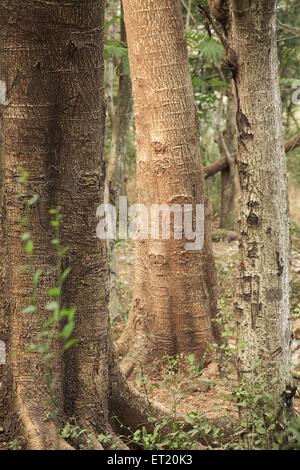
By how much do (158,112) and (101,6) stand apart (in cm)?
243

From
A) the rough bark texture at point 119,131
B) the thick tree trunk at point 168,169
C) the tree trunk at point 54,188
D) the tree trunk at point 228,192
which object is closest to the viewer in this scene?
the tree trunk at point 54,188

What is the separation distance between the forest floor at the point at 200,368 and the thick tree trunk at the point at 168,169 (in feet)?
0.82

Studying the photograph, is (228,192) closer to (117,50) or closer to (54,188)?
(117,50)

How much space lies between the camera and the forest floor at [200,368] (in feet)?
17.8

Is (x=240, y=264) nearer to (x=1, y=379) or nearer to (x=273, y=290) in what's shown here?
(x=273, y=290)

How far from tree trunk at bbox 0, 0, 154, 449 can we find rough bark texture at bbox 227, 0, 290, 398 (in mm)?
853

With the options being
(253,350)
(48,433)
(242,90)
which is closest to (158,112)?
(242,90)

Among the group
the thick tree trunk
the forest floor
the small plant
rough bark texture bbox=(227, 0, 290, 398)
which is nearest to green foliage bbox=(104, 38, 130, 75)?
the thick tree trunk

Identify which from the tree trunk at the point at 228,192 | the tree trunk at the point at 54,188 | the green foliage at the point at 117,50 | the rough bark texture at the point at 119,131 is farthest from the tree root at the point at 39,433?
the tree trunk at the point at 228,192

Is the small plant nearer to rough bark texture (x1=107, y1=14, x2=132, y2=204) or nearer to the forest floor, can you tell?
the forest floor

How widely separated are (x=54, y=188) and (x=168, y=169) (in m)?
2.36

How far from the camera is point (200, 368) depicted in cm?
691

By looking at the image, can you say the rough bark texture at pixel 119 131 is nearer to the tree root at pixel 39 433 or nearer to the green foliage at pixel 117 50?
the green foliage at pixel 117 50

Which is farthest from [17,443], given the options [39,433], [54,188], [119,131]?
[119,131]
